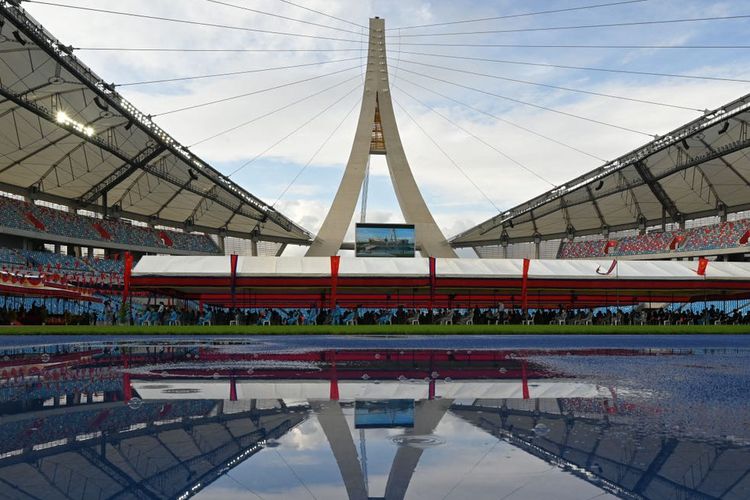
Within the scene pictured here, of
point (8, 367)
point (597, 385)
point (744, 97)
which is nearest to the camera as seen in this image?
point (597, 385)

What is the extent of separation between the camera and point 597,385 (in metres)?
9.95

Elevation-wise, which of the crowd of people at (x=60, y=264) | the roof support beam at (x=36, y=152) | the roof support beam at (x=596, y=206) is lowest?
the crowd of people at (x=60, y=264)

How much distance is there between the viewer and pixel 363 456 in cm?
523

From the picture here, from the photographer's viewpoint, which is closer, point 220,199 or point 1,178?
point 1,178

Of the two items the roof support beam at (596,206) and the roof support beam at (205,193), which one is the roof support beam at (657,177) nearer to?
the roof support beam at (596,206)

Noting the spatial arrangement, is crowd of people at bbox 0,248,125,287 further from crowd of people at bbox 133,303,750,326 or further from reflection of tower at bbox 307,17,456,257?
reflection of tower at bbox 307,17,456,257

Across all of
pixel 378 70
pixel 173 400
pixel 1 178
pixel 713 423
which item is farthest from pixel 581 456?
pixel 378 70

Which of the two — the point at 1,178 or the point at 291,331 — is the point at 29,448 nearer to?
the point at 291,331

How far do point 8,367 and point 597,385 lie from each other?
32.9 ft

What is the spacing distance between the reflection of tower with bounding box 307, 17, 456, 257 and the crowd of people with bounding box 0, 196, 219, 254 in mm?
16972

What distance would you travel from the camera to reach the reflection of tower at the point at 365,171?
64250mm

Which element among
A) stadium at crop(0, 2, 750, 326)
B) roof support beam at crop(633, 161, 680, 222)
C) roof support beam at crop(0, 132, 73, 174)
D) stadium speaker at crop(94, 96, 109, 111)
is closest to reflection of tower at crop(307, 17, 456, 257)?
stadium at crop(0, 2, 750, 326)

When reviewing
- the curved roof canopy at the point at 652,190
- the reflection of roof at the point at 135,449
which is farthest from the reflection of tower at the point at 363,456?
the curved roof canopy at the point at 652,190

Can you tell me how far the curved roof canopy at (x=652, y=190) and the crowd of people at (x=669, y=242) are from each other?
1.87m
